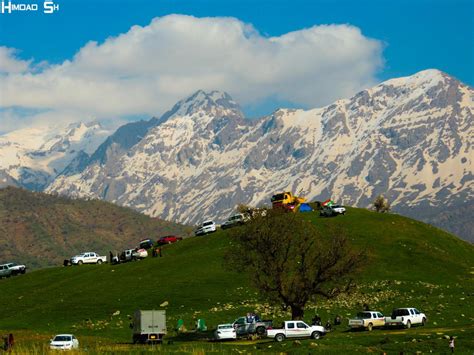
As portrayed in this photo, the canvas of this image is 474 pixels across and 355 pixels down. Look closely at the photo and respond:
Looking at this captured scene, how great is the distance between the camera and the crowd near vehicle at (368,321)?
77.1 meters

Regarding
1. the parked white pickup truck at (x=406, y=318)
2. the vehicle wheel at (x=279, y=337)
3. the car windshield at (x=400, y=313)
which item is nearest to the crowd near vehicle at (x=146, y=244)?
the car windshield at (x=400, y=313)

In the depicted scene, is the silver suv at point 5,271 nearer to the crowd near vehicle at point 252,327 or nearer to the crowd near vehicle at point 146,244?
the crowd near vehicle at point 146,244

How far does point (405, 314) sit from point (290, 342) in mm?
13990

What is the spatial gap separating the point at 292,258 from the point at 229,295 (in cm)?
2048

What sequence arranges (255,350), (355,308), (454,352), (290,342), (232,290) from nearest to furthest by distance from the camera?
(454,352), (255,350), (290,342), (355,308), (232,290)

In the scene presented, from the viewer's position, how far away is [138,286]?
111438 mm

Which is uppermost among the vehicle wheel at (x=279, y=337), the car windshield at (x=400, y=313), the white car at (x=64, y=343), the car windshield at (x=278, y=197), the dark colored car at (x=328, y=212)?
the car windshield at (x=278, y=197)

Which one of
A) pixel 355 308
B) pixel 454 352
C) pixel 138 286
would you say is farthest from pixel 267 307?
pixel 454 352

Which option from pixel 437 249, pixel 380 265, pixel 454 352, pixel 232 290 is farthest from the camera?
pixel 437 249

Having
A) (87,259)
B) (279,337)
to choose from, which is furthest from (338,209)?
(279,337)

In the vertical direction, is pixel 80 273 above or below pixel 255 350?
above

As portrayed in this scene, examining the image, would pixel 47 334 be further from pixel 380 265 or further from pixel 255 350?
pixel 380 265

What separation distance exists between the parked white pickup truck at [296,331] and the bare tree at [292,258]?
8.54 meters

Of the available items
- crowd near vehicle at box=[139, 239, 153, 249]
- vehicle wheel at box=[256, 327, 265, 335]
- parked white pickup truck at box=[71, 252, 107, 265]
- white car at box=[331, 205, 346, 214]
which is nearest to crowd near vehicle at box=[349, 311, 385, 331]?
vehicle wheel at box=[256, 327, 265, 335]
